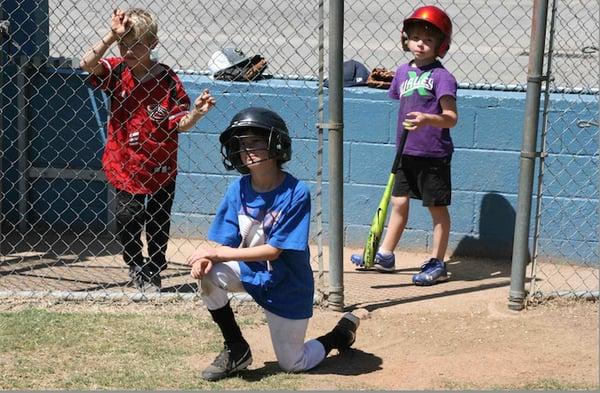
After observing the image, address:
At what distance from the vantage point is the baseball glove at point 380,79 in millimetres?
6797

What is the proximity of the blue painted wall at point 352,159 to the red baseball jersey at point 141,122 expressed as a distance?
121 cm

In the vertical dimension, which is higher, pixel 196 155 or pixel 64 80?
pixel 64 80

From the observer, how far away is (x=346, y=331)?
4.87m

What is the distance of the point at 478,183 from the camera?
667 cm

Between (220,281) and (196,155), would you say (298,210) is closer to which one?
(220,281)

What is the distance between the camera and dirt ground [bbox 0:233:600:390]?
15.3 feet

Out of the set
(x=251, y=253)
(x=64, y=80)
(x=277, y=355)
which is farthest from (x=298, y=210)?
(x=64, y=80)

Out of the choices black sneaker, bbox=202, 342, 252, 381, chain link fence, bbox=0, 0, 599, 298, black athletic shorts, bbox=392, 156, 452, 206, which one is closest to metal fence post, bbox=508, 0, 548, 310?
black athletic shorts, bbox=392, 156, 452, 206

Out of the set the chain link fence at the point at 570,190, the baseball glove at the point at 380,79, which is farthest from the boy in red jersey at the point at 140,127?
the chain link fence at the point at 570,190

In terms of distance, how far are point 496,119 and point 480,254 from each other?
877mm

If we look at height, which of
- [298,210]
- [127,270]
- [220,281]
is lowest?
[127,270]

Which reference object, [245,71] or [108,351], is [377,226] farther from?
[108,351]

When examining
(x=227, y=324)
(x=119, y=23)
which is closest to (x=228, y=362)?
(x=227, y=324)

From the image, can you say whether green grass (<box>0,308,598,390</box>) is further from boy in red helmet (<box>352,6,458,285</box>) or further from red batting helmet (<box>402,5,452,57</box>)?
red batting helmet (<box>402,5,452,57</box>)
